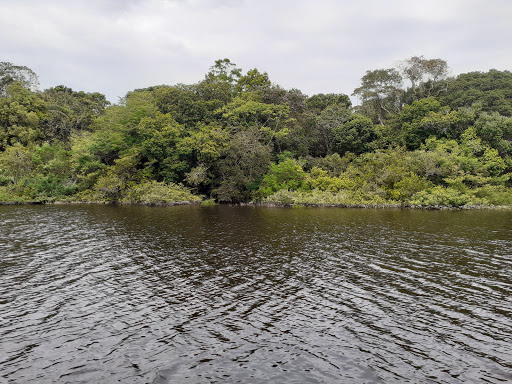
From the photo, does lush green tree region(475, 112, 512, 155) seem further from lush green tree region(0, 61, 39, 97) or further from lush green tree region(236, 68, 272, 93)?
lush green tree region(0, 61, 39, 97)

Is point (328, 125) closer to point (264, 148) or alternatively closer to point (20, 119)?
point (264, 148)

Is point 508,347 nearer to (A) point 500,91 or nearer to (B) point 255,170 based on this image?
(B) point 255,170

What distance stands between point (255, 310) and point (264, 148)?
137 feet

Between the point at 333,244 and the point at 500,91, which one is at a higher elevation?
the point at 500,91

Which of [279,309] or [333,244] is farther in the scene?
[333,244]

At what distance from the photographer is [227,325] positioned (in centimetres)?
1033

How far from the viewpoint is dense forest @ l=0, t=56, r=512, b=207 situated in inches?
1838

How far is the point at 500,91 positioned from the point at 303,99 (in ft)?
110

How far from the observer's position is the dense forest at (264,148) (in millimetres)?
46688

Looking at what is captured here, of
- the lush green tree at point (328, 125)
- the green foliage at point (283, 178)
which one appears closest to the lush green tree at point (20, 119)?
the green foliage at point (283, 178)

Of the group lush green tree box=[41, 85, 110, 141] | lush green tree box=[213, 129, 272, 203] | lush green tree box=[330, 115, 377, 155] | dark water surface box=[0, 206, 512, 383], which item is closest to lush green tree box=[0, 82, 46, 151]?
lush green tree box=[41, 85, 110, 141]

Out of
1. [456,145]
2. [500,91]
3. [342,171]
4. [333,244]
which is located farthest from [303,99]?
Result: [333,244]

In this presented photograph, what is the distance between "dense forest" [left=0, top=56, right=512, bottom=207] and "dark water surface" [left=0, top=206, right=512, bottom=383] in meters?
25.9

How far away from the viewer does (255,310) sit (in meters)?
11.5
